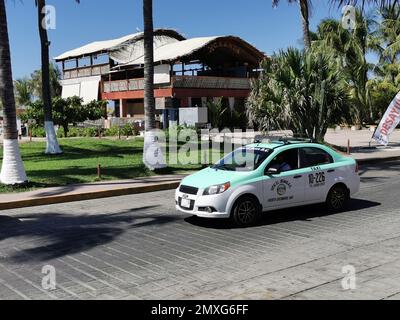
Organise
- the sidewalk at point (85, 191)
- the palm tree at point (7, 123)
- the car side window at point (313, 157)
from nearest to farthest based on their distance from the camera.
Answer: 1. the car side window at point (313, 157)
2. the sidewalk at point (85, 191)
3. the palm tree at point (7, 123)

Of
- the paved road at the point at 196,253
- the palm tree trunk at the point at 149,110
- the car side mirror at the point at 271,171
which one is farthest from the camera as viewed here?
the palm tree trunk at the point at 149,110

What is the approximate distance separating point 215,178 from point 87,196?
488 cm

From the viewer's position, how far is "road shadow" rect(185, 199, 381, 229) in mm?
9364

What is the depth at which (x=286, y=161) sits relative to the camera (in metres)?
9.77

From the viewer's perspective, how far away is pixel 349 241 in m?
7.98

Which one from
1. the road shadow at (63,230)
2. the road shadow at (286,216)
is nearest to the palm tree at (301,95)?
the road shadow at (286,216)

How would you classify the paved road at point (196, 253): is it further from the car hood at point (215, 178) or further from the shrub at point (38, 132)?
the shrub at point (38, 132)

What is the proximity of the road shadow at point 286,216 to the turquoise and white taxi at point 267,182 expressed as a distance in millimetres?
259

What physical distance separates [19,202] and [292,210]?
20.5 ft

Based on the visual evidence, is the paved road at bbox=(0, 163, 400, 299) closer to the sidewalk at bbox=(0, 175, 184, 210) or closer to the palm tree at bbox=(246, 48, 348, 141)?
the sidewalk at bbox=(0, 175, 184, 210)

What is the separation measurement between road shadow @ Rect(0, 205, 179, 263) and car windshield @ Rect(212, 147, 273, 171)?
1.48 meters

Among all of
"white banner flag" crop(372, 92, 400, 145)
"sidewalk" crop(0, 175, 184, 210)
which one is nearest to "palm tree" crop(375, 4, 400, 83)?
"white banner flag" crop(372, 92, 400, 145)

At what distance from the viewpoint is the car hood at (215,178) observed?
8.95m
